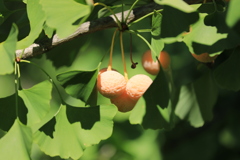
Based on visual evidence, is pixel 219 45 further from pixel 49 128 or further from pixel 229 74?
pixel 49 128

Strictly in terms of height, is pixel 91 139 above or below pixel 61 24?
below

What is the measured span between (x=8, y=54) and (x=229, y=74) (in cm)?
46

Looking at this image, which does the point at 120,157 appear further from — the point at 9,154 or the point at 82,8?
the point at 82,8

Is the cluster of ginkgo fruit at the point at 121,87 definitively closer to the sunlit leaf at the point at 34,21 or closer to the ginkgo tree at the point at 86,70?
the ginkgo tree at the point at 86,70

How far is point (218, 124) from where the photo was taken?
2.05 metres

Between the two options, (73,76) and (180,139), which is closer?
(73,76)

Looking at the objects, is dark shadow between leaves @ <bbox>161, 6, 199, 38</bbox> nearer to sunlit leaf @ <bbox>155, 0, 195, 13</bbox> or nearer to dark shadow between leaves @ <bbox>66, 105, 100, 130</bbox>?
sunlit leaf @ <bbox>155, 0, 195, 13</bbox>

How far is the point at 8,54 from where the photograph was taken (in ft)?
2.51

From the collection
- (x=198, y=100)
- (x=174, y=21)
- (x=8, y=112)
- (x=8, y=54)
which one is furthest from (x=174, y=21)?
(x=198, y=100)

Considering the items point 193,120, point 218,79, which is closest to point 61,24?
point 218,79

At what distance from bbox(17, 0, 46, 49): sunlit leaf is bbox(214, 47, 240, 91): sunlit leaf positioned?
37 cm

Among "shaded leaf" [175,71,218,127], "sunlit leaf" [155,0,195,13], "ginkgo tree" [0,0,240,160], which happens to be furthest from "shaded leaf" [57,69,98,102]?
"shaded leaf" [175,71,218,127]

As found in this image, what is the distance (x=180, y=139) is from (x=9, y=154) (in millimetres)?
1347

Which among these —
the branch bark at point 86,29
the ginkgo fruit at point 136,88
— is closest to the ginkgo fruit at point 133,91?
the ginkgo fruit at point 136,88
